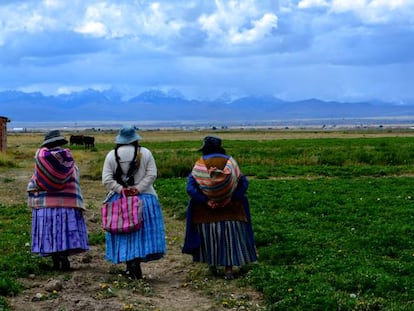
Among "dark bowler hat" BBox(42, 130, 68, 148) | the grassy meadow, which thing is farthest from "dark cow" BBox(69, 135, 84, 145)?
"dark bowler hat" BBox(42, 130, 68, 148)

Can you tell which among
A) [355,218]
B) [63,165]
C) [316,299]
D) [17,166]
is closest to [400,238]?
[355,218]

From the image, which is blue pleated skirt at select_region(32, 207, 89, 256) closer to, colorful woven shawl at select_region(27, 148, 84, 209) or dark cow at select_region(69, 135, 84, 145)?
colorful woven shawl at select_region(27, 148, 84, 209)

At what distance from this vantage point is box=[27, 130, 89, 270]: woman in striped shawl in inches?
376

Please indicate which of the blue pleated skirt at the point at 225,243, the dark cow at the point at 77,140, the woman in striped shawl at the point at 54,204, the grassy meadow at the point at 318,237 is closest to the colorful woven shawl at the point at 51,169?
the woman in striped shawl at the point at 54,204

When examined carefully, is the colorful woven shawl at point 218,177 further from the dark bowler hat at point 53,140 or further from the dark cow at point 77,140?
the dark cow at point 77,140

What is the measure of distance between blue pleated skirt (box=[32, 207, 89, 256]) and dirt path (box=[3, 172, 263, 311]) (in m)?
0.40

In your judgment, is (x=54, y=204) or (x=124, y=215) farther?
(x=54, y=204)

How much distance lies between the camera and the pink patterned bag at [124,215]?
30.0 feet

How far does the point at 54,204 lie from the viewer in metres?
9.59

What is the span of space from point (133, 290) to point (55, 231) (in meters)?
1.63

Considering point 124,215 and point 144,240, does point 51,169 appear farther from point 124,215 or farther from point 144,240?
point 144,240

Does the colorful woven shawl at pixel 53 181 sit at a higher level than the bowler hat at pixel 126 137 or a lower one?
lower

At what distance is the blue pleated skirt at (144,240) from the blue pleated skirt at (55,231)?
0.65m

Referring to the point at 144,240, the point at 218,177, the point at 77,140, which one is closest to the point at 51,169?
the point at 144,240
